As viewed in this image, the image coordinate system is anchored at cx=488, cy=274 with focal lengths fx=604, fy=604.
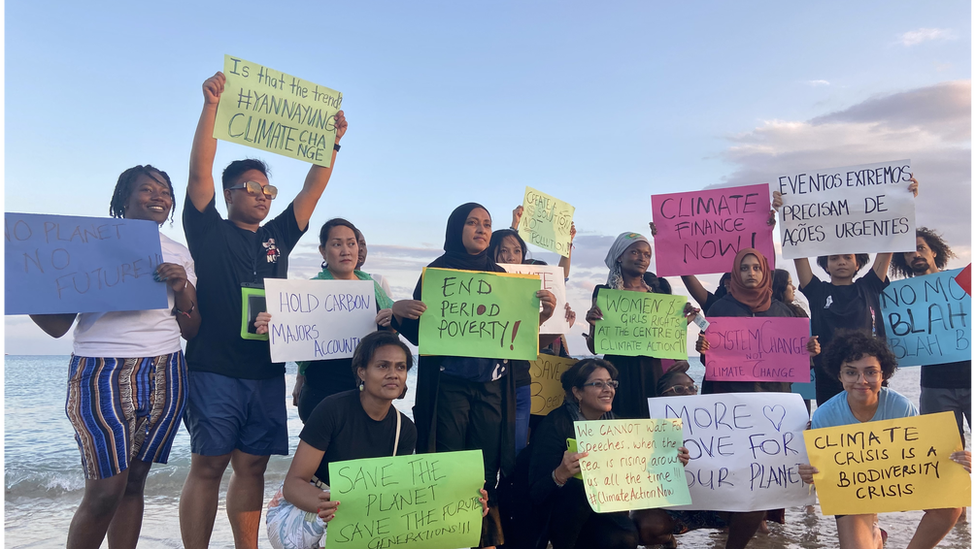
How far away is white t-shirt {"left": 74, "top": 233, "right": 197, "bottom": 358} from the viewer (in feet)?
11.1

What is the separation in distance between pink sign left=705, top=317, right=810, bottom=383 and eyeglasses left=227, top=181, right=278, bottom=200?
3.28 meters

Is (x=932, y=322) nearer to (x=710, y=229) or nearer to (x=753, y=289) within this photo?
(x=753, y=289)

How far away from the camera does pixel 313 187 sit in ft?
14.2

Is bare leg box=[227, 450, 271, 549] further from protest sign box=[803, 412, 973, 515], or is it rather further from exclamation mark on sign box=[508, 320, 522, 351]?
protest sign box=[803, 412, 973, 515]

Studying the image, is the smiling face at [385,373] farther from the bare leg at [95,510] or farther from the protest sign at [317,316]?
the bare leg at [95,510]

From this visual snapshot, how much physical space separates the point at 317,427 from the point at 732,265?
348 centimetres

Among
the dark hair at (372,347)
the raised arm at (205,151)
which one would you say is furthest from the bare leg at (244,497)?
the raised arm at (205,151)

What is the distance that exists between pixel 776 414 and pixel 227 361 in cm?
345

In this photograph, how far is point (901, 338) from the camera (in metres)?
4.57

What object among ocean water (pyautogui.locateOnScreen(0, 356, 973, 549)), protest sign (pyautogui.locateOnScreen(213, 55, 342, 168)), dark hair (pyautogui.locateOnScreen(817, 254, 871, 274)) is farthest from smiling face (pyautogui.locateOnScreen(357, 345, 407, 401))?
dark hair (pyautogui.locateOnScreen(817, 254, 871, 274))

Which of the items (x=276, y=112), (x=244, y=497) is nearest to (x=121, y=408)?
(x=244, y=497)

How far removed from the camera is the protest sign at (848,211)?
4.70 meters

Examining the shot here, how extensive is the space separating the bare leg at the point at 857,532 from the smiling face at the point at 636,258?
2121 mm

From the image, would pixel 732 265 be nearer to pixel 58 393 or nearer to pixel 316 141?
pixel 316 141
